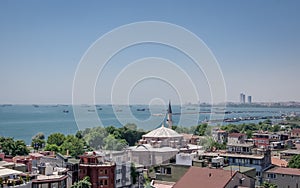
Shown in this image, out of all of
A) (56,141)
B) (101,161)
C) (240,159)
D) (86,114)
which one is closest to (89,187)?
(101,161)

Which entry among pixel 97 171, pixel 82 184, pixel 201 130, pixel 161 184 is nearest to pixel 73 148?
pixel 97 171

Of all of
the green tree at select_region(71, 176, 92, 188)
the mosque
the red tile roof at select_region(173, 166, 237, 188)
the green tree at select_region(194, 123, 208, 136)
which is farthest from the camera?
the green tree at select_region(194, 123, 208, 136)

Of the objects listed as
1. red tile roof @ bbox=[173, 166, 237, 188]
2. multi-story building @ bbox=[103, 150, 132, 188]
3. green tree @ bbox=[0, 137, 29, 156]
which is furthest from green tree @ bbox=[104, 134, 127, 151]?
red tile roof @ bbox=[173, 166, 237, 188]

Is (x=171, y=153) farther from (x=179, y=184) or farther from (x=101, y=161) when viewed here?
(x=179, y=184)

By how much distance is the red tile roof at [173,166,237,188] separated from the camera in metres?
7.05

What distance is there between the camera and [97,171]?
925 centimetres

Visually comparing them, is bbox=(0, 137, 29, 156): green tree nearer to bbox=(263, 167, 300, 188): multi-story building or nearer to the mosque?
the mosque

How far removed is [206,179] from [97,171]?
3.05 metres

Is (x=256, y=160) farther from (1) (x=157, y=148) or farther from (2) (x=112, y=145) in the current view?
(2) (x=112, y=145)

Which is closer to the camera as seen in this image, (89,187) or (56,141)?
(89,187)

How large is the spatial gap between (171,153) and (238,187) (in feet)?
27.2

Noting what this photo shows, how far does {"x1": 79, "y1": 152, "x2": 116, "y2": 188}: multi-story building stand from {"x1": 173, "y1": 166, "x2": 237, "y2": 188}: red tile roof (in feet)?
8.13

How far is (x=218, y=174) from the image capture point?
23.9 feet

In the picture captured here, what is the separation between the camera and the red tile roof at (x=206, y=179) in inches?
278
